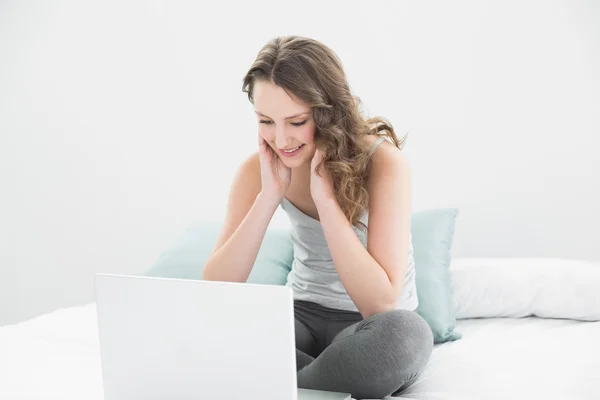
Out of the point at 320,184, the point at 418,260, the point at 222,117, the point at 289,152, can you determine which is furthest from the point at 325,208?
the point at 222,117

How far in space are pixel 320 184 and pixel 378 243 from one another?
0.67 feet

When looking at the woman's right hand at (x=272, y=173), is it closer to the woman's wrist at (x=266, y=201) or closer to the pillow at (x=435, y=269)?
the woman's wrist at (x=266, y=201)

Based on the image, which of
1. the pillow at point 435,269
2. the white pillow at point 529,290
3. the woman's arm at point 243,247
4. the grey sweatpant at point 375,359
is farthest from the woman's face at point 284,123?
the white pillow at point 529,290

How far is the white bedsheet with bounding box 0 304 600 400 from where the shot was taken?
1.53m

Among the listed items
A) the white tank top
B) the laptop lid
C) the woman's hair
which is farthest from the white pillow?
the laptop lid

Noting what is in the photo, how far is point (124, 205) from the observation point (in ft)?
10.8

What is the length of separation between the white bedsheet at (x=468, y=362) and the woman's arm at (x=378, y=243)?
0.77 feet

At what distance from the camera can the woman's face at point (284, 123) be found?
1694 mm

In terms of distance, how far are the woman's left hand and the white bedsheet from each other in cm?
48

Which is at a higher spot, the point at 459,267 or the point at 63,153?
the point at 63,153

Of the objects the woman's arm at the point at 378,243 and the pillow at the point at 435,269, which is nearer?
the woman's arm at the point at 378,243

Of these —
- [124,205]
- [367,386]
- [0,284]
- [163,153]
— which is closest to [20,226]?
[0,284]

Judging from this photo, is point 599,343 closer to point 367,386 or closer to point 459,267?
point 459,267

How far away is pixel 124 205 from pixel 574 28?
2046 millimetres
